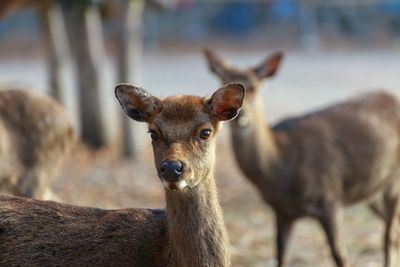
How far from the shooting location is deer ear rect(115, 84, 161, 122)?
5.75m

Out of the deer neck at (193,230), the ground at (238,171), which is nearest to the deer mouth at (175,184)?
the deer neck at (193,230)

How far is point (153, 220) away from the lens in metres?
5.91

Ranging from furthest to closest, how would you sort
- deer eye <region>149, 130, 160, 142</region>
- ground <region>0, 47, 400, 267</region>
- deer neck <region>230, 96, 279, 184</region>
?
ground <region>0, 47, 400, 267</region> → deer neck <region>230, 96, 279, 184</region> → deer eye <region>149, 130, 160, 142</region>

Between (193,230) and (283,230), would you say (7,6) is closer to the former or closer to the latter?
(283,230)

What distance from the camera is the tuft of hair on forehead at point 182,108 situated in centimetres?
556

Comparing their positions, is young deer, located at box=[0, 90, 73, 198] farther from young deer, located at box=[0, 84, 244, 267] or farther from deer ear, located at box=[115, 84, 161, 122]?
deer ear, located at box=[115, 84, 161, 122]

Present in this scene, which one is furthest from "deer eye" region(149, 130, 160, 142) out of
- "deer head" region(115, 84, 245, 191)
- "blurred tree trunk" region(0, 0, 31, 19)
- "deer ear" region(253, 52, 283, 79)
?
"blurred tree trunk" region(0, 0, 31, 19)

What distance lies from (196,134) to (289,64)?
1982cm

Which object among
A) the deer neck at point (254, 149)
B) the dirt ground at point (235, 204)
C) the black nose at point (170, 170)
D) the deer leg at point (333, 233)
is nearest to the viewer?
the black nose at point (170, 170)

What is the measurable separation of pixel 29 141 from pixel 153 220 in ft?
10.9

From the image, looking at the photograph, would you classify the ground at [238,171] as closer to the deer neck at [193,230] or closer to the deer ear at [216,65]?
the deer neck at [193,230]

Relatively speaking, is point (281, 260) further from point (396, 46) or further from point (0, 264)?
point (396, 46)

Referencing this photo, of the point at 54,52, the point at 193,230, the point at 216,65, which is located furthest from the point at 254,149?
the point at 54,52

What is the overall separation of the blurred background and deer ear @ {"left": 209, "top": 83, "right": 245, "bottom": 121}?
4132mm
